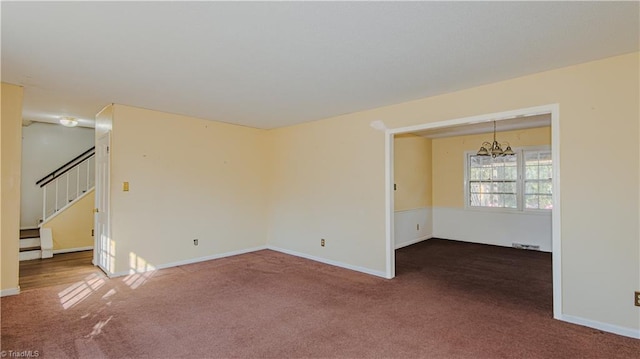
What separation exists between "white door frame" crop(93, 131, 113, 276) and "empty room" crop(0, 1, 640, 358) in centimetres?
6

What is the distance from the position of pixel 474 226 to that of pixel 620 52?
16.4ft

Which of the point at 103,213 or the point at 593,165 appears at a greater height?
the point at 593,165

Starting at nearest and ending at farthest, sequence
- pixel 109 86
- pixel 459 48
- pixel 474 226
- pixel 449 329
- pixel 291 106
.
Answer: pixel 459 48, pixel 449 329, pixel 109 86, pixel 291 106, pixel 474 226

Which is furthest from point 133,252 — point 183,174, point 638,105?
point 638,105

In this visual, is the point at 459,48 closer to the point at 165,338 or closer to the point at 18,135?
the point at 165,338

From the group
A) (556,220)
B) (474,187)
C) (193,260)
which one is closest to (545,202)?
(474,187)

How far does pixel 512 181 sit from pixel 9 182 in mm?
8308

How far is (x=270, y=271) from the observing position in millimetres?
4777

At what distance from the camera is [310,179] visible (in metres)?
5.62

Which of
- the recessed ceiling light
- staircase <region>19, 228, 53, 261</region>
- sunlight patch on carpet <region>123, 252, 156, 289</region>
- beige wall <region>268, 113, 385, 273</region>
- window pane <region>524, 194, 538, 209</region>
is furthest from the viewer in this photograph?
window pane <region>524, 194, 538, 209</region>

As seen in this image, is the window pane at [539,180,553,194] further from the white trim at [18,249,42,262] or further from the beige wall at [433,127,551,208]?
the white trim at [18,249,42,262]

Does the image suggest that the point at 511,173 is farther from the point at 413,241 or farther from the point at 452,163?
the point at 413,241

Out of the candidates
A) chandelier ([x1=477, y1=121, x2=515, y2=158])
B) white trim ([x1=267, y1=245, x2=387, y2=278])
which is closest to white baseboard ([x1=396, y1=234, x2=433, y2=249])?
white trim ([x1=267, y1=245, x2=387, y2=278])

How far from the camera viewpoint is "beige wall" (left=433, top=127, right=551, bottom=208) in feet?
23.1
